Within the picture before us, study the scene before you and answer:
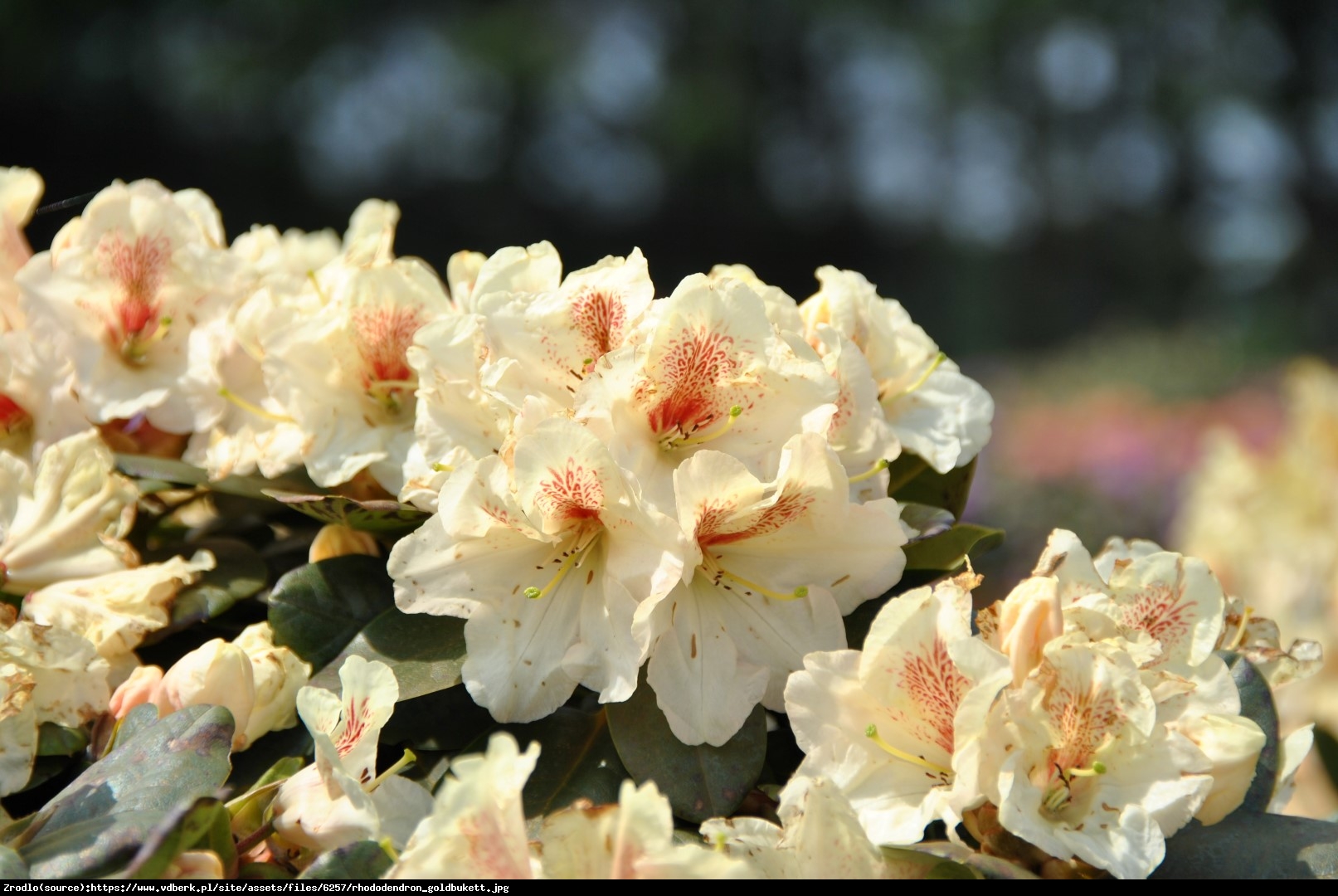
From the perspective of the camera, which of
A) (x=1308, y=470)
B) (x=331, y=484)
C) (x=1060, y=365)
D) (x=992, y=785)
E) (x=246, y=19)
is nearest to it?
(x=992, y=785)

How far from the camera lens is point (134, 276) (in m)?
0.91

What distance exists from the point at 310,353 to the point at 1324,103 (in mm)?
16152

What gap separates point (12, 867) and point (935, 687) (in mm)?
476

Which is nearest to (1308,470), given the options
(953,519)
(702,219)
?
(953,519)

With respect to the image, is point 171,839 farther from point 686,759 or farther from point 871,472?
point 871,472

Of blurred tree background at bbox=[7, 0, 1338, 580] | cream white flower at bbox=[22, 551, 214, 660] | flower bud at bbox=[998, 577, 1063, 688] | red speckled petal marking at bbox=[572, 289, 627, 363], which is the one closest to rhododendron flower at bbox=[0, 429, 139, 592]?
cream white flower at bbox=[22, 551, 214, 660]

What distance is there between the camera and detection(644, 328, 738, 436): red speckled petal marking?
712 millimetres

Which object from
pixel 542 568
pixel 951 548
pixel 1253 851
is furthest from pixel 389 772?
pixel 1253 851

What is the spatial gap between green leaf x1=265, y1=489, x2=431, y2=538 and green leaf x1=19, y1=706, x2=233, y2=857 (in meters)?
0.15

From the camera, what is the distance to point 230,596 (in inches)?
32.3

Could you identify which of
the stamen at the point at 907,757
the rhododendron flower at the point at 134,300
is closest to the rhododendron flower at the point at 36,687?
the rhododendron flower at the point at 134,300

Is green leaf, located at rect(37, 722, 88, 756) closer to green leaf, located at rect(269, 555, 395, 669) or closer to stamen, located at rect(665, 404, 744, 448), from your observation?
green leaf, located at rect(269, 555, 395, 669)

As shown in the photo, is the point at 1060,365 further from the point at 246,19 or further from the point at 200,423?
the point at 200,423

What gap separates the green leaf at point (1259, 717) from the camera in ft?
2.53
